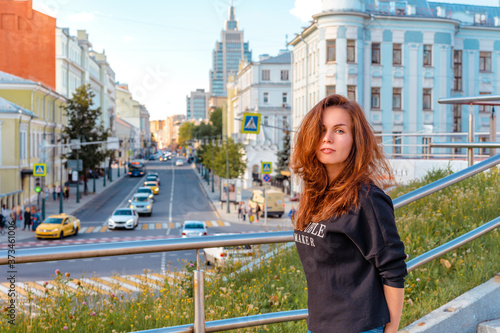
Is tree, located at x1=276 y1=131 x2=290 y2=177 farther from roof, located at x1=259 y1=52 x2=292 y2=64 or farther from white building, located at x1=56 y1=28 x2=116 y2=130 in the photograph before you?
roof, located at x1=259 y1=52 x2=292 y2=64

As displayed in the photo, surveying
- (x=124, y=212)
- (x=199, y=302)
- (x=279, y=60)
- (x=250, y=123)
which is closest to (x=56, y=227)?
(x=124, y=212)

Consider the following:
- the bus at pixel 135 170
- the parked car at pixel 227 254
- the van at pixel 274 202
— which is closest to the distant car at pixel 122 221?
the van at pixel 274 202

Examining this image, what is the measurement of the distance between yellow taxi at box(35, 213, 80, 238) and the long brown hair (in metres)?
Answer: 28.6

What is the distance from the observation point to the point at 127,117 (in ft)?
603

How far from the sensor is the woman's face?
267cm

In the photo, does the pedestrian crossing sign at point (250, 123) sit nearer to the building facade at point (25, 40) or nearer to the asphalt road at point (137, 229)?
the asphalt road at point (137, 229)

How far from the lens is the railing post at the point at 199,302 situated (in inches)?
138

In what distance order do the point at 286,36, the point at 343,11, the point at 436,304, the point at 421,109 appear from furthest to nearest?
the point at 286,36 → the point at 421,109 → the point at 343,11 → the point at 436,304

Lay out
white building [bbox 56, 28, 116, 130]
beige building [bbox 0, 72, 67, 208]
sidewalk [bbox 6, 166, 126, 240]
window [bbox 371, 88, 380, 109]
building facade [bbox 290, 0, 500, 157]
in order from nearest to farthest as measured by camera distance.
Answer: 1. sidewalk [bbox 6, 166, 126, 240]
2. beige building [bbox 0, 72, 67, 208]
3. building facade [bbox 290, 0, 500, 157]
4. window [bbox 371, 88, 380, 109]
5. white building [bbox 56, 28, 116, 130]

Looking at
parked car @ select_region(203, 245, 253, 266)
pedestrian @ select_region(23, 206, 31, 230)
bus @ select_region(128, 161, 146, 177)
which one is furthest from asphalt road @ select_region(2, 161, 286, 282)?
bus @ select_region(128, 161, 146, 177)

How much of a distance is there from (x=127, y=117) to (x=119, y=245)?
185 m

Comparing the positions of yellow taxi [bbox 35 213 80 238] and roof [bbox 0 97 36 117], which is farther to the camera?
roof [bbox 0 97 36 117]

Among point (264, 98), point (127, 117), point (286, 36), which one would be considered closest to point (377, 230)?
point (286, 36)

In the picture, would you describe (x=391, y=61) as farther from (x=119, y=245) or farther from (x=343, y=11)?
(x=119, y=245)
